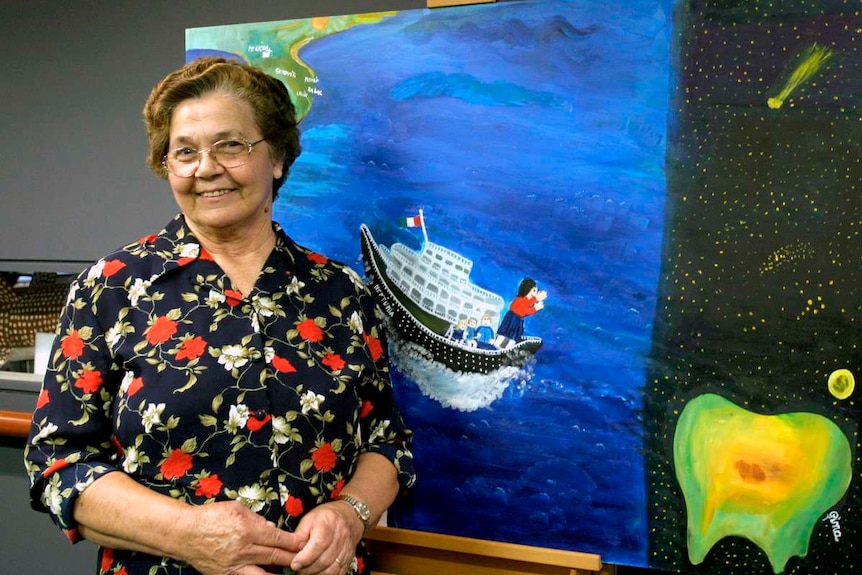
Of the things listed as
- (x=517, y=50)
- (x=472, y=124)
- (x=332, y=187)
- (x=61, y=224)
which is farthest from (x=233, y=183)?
(x=61, y=224)

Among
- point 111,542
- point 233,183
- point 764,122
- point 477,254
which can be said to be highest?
point 764,122

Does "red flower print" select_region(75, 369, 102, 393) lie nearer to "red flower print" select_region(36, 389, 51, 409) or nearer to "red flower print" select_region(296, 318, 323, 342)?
"red flower print" select_region(36, 389, 51, 409)

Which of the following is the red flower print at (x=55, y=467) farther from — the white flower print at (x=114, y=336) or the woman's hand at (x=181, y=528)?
the white flower print at (x=114, y=336)

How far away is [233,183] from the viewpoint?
1593 millimetres

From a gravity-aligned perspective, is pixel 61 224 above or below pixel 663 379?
below

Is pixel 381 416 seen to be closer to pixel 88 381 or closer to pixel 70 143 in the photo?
pixel 88 381

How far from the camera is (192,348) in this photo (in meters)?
1.52

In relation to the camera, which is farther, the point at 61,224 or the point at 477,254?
the point at 61,224

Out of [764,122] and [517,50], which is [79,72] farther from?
[764,122]

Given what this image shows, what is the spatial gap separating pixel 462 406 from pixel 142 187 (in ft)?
3.98

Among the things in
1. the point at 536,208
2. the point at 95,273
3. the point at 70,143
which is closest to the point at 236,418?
the point at 95,273
